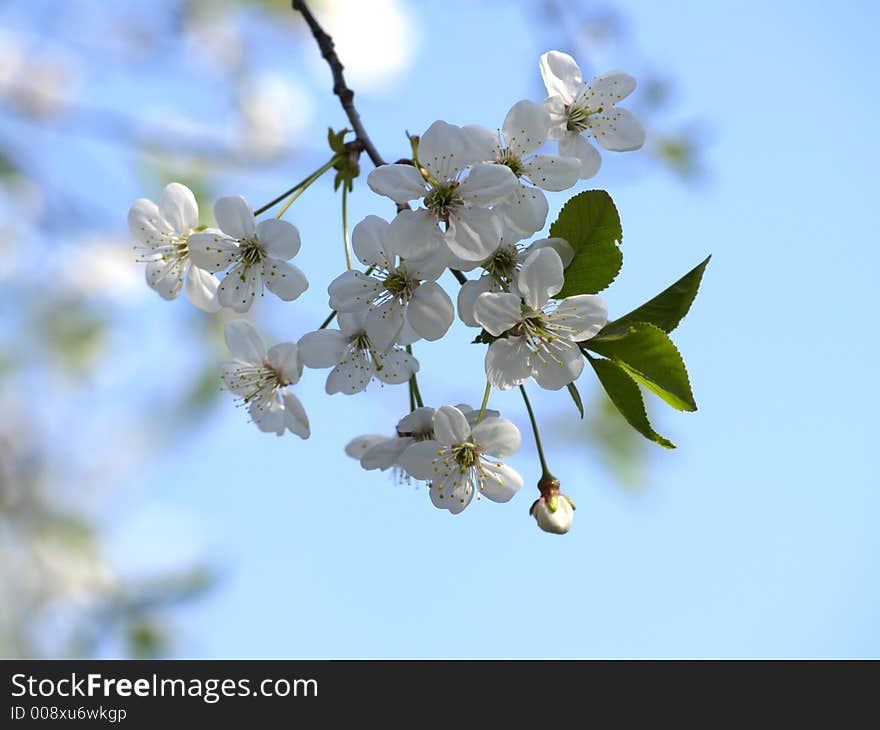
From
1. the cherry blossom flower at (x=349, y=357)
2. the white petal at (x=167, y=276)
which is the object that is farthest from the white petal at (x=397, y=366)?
the white petal at (x=167, y=276)

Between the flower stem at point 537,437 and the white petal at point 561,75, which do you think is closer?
the flower stem at point 537,437

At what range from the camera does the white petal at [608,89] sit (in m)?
1.38

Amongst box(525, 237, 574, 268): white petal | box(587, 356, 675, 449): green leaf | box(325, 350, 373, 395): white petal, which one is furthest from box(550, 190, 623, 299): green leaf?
box(325, 350, 373, 395): white petal

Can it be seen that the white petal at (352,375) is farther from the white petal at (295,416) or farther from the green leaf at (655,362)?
the green leaf at (655,362)

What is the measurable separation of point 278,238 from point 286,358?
8.5 inches

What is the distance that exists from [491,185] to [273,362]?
1.70 ft

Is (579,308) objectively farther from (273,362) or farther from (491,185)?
(273,362)

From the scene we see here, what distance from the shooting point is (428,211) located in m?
1.09

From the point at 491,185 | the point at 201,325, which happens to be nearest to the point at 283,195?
the point at 491,185

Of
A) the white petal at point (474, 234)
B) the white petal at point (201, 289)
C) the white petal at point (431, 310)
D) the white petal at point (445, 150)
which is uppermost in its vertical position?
the white petal at point (201, 289)

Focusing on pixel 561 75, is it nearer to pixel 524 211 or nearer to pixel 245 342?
pixel 524 211

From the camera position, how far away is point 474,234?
3.46 feet

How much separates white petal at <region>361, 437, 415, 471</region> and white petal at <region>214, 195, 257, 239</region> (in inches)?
14.5

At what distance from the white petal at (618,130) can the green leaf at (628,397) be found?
447 mm
